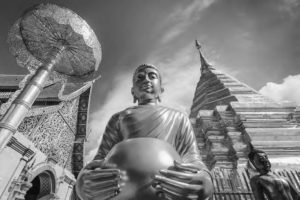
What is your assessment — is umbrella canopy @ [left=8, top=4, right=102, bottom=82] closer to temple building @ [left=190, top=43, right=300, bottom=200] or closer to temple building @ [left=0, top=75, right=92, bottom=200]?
temple building @ [left=0, top=75, right=92, bottom=200]

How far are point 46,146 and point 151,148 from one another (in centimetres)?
932

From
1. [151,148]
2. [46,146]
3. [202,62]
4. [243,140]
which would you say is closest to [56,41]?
[151,148]

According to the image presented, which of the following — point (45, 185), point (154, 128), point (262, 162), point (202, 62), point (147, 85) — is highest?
point (202, 62)

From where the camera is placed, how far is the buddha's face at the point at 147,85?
159 centimetres

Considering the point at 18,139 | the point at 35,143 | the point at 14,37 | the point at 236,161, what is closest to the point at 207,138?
the point at 236,161

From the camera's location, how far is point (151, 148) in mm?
1049

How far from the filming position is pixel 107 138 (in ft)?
4.92

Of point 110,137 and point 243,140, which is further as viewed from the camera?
point 243,140

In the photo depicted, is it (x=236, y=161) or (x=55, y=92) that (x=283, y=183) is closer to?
(x=236, y=161)

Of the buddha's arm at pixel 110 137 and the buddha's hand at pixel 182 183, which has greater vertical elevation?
the buddha's arm at pixel 110 137

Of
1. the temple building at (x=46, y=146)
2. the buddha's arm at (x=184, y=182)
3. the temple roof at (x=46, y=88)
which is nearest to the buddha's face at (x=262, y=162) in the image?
the buddha's arm at (x=184, y=182)

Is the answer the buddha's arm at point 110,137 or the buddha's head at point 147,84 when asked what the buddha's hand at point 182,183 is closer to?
the buddha's arm at point 110,137

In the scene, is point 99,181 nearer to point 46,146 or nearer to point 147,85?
point 147,85

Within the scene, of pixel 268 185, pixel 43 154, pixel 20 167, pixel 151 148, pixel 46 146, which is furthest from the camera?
pixel 46 146
